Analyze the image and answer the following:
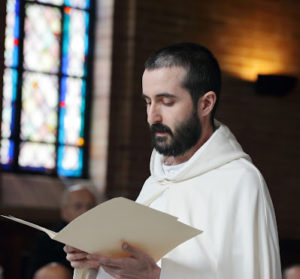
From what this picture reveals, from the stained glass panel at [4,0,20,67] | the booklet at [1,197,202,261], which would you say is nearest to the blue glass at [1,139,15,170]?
the stained glass panel at [4,0,20,67]

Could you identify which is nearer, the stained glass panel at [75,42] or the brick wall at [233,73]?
the brick wall at [233,73]

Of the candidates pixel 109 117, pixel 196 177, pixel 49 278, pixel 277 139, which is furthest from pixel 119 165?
pixel 196 177

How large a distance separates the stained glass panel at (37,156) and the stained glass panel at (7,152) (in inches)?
4.5

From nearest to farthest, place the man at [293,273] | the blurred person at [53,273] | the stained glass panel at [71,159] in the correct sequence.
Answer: the blurred person at [53,273], the man at [293,273], the stained glass panel at [71,159]

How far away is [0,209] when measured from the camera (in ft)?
34.9

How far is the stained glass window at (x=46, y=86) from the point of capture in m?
11.2

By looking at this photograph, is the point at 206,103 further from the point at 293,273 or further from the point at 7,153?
the point at 7,153

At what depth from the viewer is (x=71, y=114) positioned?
38.0 ft

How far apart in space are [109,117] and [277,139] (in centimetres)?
224

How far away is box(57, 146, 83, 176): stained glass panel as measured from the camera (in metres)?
11.5

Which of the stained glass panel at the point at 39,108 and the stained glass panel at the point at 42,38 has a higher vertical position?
the stained glass panel at the point at 42,38

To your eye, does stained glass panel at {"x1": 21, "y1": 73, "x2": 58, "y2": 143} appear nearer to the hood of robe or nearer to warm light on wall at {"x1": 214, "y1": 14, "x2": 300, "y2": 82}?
warm light on wall at {"x1": 214, "y1": 14, "x2": 300, "y2": 82}

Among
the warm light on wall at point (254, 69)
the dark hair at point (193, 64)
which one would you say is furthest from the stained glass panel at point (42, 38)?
the dark hair at point (193, 64)

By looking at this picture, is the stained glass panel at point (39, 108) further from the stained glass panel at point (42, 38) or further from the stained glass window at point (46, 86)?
the stained glass panel at point (42, 38)
